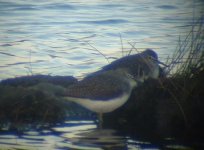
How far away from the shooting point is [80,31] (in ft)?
50.6

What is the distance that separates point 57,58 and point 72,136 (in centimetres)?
483

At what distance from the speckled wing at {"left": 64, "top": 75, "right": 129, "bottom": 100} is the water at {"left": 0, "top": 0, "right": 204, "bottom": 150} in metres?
0.51

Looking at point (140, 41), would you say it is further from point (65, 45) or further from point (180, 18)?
point (180, 18)

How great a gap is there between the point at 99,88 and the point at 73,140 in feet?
2.82

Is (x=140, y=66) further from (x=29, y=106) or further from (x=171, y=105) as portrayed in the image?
(x=29, y=106)

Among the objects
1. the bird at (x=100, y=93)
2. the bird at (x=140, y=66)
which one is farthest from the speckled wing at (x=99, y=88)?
the bird at (x=140, y=66)

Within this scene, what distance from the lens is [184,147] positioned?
7.88 meters

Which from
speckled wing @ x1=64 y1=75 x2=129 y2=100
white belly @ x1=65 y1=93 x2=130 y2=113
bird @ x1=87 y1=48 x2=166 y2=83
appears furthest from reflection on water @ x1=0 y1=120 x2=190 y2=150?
bird @ x1=87 y1=48 x2=166 y2=83

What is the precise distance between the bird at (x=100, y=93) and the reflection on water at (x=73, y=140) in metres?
0.36

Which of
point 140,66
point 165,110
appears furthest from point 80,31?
point 165,110

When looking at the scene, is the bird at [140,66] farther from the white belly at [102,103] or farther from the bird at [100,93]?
the white belly at [102,103]

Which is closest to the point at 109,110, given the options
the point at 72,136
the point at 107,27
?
the point at 72,136

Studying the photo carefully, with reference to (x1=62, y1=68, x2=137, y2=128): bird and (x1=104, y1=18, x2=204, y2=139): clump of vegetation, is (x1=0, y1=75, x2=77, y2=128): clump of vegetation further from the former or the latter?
(x1=104, y1=18, x2=204, y2=139): clump of vegetation

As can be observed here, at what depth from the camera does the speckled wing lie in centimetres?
830
